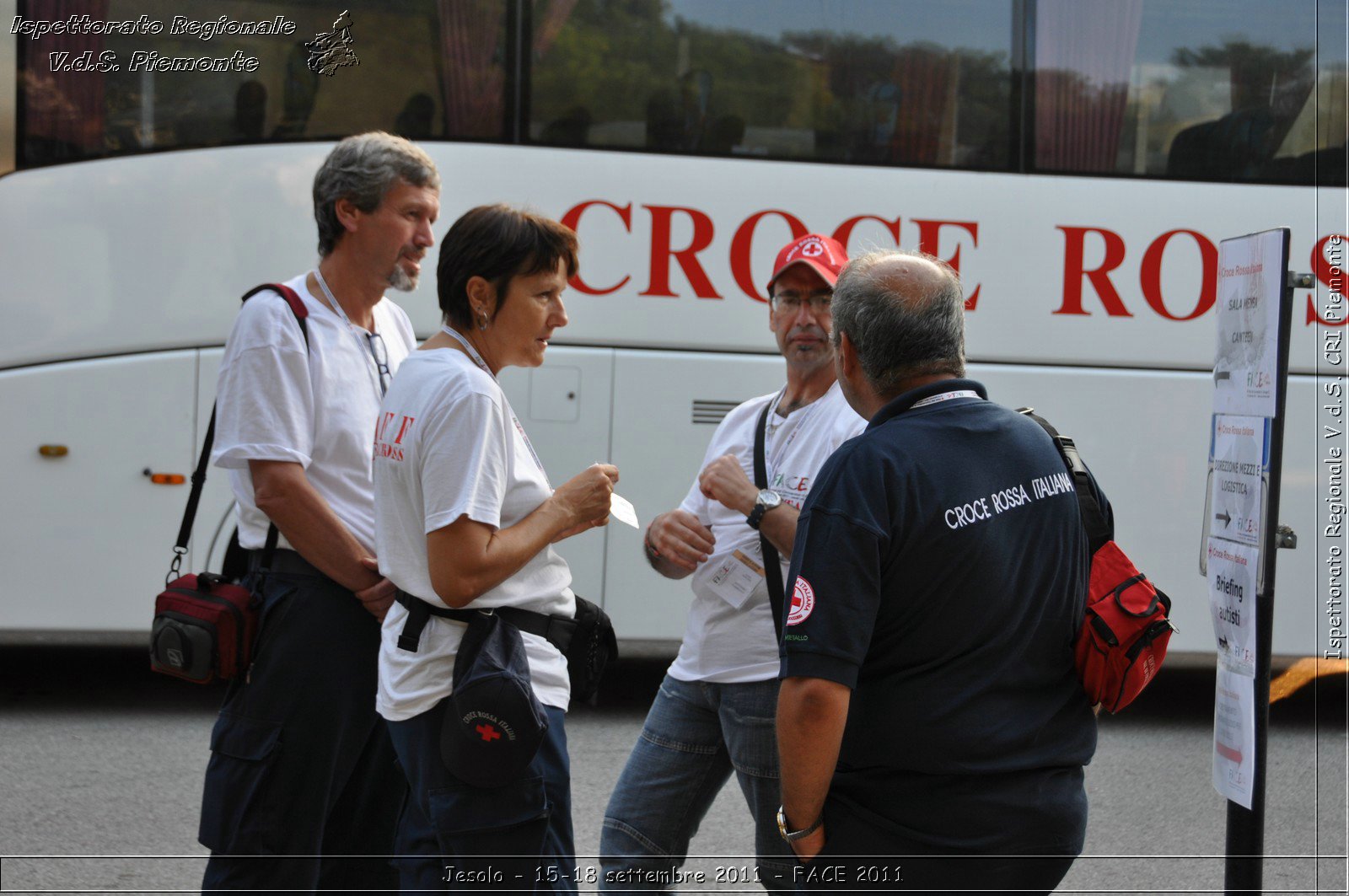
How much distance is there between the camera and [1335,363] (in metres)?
6.37

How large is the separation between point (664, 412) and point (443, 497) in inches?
155

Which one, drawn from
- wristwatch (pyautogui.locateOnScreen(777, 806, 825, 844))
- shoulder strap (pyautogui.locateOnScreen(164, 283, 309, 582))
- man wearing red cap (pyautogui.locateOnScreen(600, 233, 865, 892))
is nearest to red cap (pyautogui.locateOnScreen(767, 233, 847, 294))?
man wearing red cap (pyautogui.locateOnScreen(600, 233, 865, 892))

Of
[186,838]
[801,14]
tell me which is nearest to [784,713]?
[186,838]

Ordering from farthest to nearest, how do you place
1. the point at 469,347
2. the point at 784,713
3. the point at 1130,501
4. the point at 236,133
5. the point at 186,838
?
the point at 1130,501, the point at 236,133, the point at 186,838, the point at 469,347, the point at 784,713

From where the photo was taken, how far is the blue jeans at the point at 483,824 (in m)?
2.21

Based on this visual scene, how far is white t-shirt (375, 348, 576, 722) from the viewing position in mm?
2258

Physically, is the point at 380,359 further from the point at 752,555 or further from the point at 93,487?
the point at 93,487

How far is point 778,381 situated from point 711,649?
3.30 meters

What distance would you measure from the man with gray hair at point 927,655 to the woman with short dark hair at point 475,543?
50 centimetres

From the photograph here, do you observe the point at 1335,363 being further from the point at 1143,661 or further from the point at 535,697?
the point at 535,697

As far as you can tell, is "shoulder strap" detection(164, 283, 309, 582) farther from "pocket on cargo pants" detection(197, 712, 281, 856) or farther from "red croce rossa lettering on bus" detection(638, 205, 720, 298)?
"red croce rossa lettering on bus" detection(638, 205, 720, 298)

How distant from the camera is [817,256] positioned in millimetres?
3166

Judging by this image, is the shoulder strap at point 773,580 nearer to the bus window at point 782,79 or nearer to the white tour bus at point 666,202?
the white tour bus at point 666,202

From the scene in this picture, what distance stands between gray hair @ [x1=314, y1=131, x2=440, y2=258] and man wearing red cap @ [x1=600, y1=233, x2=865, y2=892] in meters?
1.00
